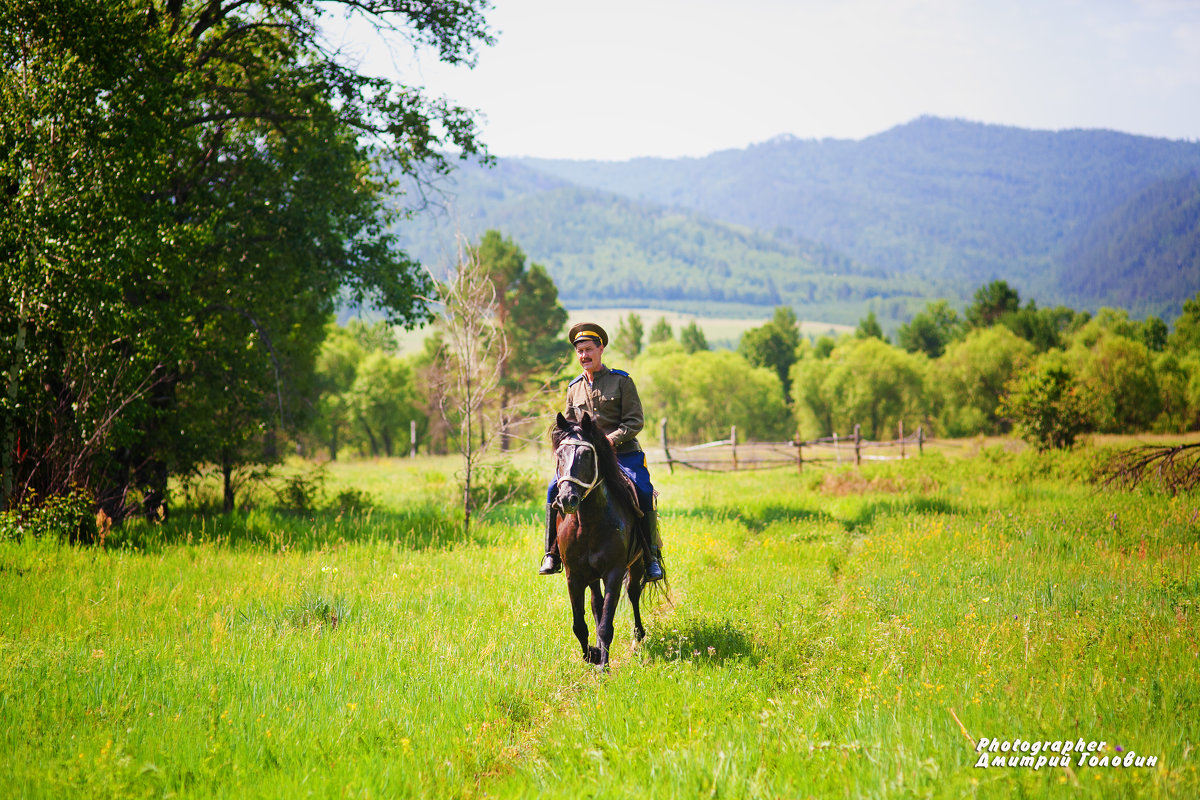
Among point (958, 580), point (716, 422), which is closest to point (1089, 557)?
point (958, 580)

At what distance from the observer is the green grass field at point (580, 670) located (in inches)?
163

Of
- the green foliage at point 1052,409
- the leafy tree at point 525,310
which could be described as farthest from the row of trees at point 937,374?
the leafy tree at point 525,310

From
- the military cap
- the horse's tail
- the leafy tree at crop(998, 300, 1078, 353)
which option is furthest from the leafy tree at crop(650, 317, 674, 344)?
the military cap

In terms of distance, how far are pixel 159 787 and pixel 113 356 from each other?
9.01 meters

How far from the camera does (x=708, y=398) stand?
8312 centimetres

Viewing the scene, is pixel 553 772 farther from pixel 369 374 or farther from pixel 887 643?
pixel 369 374

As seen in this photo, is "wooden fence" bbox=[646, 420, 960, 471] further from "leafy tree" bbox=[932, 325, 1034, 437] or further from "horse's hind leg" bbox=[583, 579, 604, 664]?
"leafy tree" bbox=[932, 325, 1034, 437]

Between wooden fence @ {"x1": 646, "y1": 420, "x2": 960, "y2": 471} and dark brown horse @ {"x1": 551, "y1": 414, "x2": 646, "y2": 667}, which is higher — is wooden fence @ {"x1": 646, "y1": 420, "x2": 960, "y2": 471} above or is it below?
below

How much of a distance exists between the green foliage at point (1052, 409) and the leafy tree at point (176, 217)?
944 inches

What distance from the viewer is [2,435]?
33.7ft

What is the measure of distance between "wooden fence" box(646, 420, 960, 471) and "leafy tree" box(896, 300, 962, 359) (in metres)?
42.7

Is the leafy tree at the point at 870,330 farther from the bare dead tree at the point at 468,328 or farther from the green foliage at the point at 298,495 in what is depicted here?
the bare dead tree at the point at 468,328

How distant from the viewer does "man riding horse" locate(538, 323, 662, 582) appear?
6.70 meters

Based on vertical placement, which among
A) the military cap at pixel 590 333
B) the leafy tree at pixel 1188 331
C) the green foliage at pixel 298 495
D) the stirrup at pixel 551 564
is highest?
the leafy tree at pixel 1188 331
